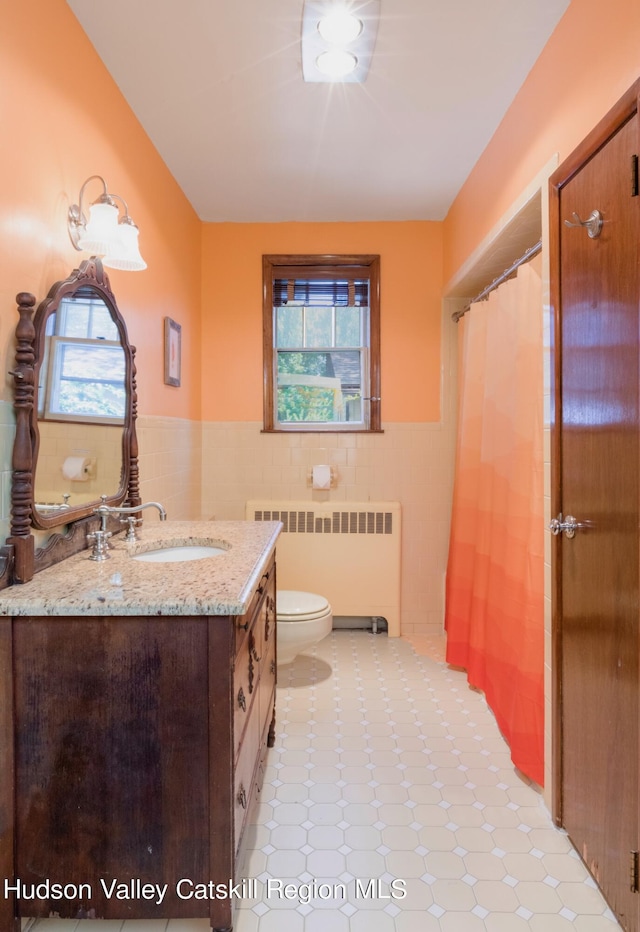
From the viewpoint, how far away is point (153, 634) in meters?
1.17

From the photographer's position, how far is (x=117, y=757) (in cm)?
118

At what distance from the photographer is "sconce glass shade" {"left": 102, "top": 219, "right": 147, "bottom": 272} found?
158 cm

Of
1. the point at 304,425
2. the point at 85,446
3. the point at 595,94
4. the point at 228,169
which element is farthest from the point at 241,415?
the point at 595,94

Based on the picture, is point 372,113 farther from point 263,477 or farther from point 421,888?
point 421,888

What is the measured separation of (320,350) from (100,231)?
1824mm

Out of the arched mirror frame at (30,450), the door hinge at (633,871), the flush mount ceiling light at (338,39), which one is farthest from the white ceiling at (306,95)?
the door hinge at (633,871)

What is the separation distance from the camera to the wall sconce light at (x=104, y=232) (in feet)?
5.00

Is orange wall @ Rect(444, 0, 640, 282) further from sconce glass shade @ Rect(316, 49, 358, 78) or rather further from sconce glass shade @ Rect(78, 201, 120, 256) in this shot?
sconce glass shade @ Rect(78, 201, 120, 256)

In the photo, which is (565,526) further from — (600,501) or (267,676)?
(267,676)

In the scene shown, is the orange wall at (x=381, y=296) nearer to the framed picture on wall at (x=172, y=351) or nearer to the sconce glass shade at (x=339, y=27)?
the framed picture on wall at (x=172, y=351)

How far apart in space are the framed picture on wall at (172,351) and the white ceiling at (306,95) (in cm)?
74

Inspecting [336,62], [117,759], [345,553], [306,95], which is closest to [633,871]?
[117,759]

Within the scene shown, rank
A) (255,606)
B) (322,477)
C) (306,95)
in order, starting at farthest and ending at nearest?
(322,477) → (306,95) → (255,606)

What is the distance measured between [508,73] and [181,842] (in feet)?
8.25
